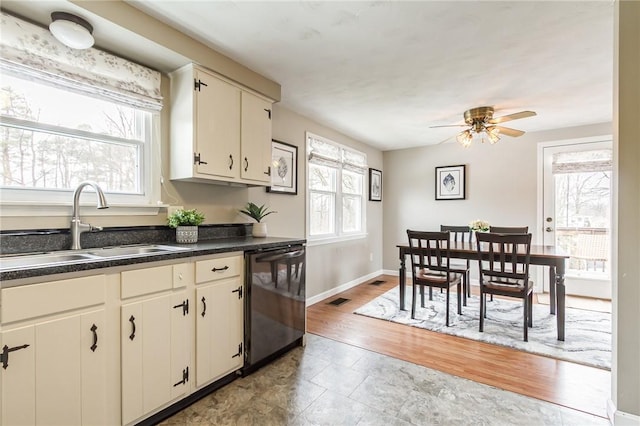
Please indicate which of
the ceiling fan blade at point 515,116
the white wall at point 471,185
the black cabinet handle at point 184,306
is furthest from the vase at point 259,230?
the white wall at point 471,185

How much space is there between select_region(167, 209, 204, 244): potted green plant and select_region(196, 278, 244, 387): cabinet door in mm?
506

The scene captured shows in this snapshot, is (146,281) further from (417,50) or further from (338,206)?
(338,206)

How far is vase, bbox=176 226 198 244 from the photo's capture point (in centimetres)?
227

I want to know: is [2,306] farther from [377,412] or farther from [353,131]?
[353,131]

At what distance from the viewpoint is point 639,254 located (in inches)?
63.2

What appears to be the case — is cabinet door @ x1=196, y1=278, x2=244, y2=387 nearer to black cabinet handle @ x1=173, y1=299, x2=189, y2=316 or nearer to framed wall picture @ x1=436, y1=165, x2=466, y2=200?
black cabinet handle @ x1=173, y1=299, x2=189, y2=316

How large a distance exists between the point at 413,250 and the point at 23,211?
3.14m

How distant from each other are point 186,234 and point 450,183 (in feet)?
13.7

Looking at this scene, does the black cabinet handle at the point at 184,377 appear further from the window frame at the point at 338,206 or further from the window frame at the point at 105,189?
the window frame at the point at 338,206

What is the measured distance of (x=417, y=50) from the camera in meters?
2.23

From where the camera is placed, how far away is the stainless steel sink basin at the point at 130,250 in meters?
1.81

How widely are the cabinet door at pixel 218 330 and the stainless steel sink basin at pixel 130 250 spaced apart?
33 cm

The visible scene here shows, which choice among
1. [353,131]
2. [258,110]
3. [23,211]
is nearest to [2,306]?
[23,211]

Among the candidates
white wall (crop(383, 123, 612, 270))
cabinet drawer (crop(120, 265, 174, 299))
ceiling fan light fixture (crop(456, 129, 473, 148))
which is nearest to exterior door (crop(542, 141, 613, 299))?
white wall (crop(383, 123, 612, 270))
